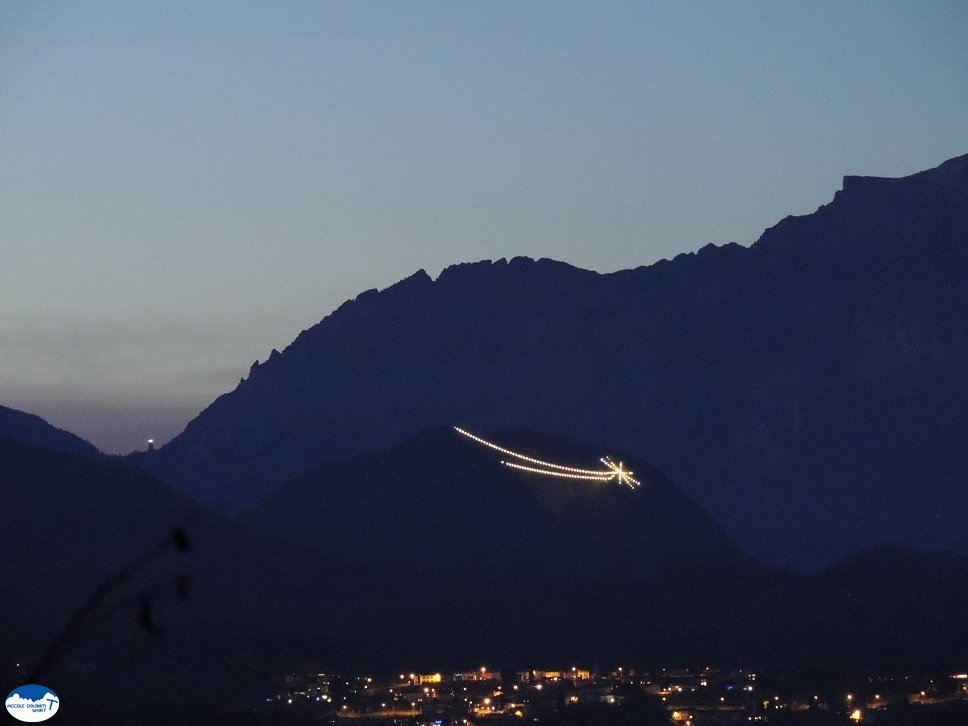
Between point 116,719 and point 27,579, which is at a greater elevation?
point 27,579

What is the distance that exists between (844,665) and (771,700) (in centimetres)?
3848

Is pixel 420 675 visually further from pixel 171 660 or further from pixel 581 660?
pixel 171 660

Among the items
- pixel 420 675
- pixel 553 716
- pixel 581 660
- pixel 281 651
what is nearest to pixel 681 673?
pixel 581 660

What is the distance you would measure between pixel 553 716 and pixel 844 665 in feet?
226

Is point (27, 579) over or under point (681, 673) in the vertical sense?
over

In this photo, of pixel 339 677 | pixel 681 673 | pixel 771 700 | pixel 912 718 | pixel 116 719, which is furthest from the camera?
pixel 681 673

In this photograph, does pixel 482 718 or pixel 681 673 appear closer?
pixel 482 718

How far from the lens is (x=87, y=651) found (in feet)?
503

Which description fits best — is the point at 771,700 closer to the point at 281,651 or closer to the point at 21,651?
the point at 281,651

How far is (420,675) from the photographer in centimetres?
18662

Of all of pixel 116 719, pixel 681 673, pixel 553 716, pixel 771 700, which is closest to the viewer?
pixel 116 719

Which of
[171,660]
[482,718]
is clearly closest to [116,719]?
[482,718]

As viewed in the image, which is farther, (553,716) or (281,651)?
(281,651)

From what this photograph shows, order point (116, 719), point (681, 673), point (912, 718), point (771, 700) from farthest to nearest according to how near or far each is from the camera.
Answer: point (681, 673) → point (771, 700) → point (912, 718) → point (116, 719)
